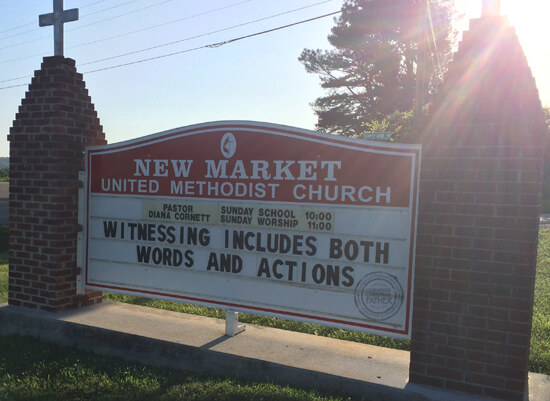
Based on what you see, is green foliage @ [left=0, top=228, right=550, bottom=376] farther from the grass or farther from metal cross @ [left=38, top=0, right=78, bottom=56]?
metal cross @ [left=38, top=0, right=78, bottom=56]

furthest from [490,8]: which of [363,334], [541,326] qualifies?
→ [541,326]

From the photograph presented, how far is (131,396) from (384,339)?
8.69ft

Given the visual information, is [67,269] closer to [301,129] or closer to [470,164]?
[301,129]

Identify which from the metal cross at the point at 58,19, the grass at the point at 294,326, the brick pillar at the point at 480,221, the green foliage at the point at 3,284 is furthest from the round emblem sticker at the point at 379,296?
the green foliage at the point at 3,284

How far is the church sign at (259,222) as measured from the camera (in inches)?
165

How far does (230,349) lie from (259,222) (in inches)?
47.0

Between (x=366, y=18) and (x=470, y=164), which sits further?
(x=366, y=18)

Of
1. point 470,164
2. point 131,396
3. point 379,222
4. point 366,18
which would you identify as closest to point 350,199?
point 379,222

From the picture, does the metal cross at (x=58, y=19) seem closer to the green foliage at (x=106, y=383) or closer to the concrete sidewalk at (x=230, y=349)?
the concrete sidewalk at (x=230, y=349)

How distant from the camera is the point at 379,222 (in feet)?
13.8

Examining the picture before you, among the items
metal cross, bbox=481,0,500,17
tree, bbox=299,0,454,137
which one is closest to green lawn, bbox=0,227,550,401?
metal cross, bbox=481,0,500,17

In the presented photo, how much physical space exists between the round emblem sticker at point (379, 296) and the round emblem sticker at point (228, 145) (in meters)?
1.74

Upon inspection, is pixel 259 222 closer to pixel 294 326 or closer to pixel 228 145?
pixel 228 145

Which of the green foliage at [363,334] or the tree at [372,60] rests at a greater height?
the tree at [372,60]
